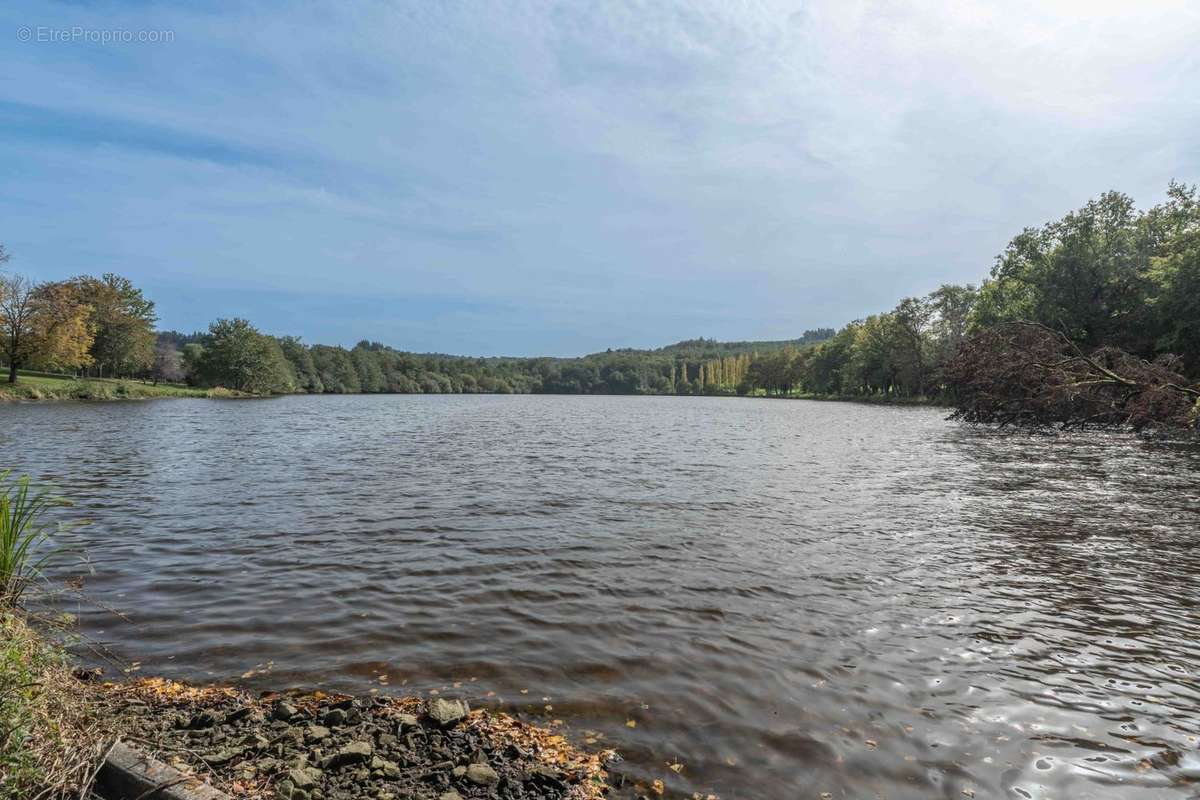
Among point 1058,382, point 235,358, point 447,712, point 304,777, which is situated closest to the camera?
point 304,777

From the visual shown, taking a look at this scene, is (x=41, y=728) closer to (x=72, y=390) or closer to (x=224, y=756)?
(x=224, y=756)

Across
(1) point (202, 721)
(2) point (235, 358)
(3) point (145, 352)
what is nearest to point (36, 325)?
(3) point (145, 352)

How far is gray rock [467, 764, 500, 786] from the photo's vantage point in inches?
159

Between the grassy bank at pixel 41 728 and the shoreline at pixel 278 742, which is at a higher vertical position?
the grassy bank at pixel 41 728

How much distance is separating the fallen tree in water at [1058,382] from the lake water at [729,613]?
9.60m

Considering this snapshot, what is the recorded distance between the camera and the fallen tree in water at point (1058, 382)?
983 inches

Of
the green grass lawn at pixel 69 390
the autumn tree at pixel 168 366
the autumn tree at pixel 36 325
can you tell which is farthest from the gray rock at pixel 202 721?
the autumn tree at pixel 168 366

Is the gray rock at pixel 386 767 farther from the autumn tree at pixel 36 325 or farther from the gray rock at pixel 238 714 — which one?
the autumn tree at pixel 36 325

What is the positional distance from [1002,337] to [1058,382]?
10.7ft

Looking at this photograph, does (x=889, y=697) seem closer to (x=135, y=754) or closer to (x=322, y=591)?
(x=135, y=754)

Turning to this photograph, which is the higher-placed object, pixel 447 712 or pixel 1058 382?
pixel 1058 382

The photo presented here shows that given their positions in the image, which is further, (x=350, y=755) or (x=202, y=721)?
(x=202, y=721)

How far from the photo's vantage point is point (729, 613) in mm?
7754

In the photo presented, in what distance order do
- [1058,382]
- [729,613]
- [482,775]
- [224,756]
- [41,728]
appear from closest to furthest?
[41,728]
[224,756]
[482,775]
[729,613]
[1058,382]
